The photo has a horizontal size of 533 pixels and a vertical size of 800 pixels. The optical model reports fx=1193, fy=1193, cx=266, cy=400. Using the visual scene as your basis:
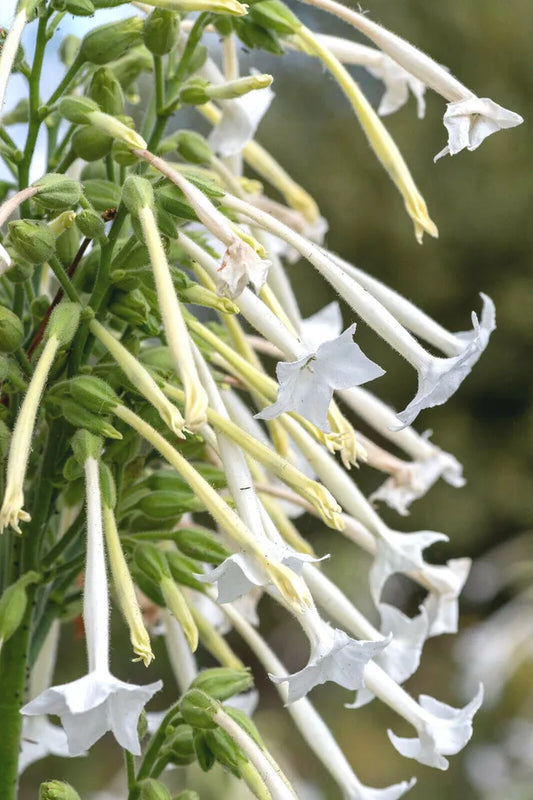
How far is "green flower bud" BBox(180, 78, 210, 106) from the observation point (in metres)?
0.67

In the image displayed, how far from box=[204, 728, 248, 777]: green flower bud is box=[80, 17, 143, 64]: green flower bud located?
1.25ft

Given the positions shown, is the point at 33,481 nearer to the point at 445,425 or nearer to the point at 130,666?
the point at 130,666

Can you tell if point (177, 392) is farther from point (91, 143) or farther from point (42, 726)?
point (42, 726)

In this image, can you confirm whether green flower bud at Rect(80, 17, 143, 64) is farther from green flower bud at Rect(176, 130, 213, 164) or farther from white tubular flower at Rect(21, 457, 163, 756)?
white tubular flower at Rect(21, 457, 163, 756)

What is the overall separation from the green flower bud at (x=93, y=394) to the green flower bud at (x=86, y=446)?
0.02 m

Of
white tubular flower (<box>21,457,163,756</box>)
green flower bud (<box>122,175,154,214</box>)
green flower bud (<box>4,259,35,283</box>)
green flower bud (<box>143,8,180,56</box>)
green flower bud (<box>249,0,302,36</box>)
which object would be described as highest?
green flower bud (<box>143,8,180,56</box>)

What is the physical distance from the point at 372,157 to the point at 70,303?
16.5ft

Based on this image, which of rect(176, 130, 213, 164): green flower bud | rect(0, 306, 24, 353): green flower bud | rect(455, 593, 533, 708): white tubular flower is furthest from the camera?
rect(455, 593, 533, 708): white tubular flower

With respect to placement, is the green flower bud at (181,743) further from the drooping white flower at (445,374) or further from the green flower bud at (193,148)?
the green flower bud at (193,148)

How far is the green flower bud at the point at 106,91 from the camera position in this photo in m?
0.68

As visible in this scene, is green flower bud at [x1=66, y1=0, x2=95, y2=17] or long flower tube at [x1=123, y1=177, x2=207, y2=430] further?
green flower bud at [x1=66, y1=0, x2=95, y2=17]

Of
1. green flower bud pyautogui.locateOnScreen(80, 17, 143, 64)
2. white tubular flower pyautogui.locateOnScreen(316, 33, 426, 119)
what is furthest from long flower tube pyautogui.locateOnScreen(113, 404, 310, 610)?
white tubular flower pyautogui.locateOnScreen(316, 33, 426, 119)

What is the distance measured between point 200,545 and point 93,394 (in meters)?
0.14

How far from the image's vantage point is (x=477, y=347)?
1.94 feet
